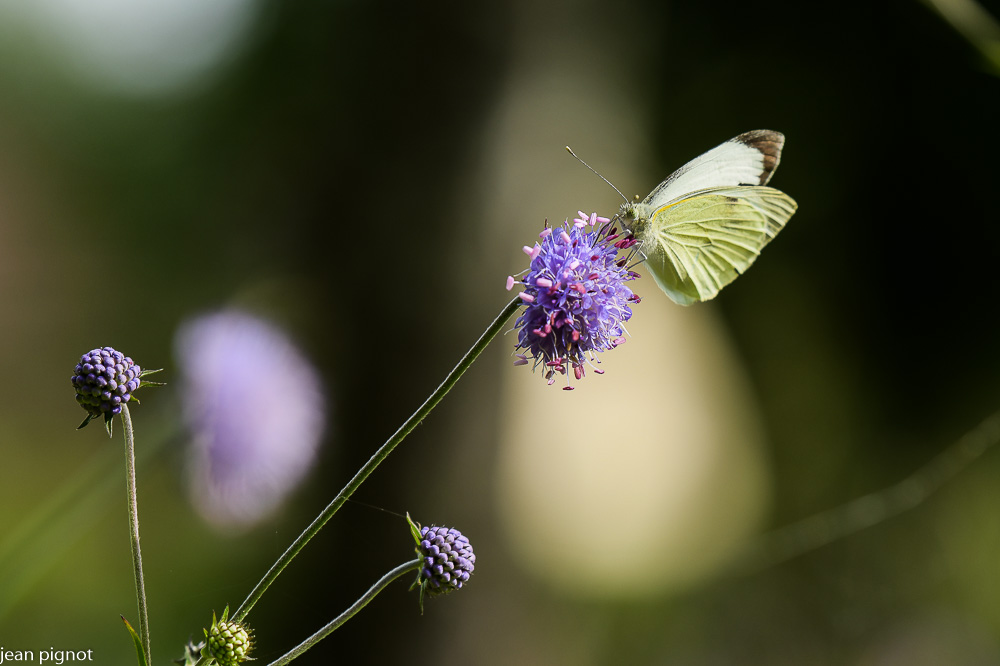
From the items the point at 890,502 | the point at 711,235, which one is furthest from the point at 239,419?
the point at 890,502

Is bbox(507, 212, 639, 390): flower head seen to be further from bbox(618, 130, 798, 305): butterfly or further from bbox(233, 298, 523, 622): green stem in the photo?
bbox(618, 130, 798, 305): butterfly

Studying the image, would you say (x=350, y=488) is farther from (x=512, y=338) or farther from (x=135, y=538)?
(x=512, y=338)

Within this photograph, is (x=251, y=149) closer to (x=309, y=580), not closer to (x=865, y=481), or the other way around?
(x=309, y=580)

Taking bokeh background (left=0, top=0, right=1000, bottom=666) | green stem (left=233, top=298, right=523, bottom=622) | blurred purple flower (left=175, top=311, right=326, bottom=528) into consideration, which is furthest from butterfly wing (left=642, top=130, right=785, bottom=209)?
bokeh background (left=0, top=0, right=1000, bottom=666)

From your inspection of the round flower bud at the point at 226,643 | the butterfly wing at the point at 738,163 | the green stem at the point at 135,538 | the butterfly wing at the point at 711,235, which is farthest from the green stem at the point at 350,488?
the butterfly wing at the point at 738,163

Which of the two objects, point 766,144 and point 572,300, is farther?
point 766,144

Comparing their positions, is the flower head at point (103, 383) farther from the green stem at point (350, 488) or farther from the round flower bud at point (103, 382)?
the green stem at point (350, 488)

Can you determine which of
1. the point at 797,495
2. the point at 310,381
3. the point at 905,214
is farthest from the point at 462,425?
the point at 905,214
